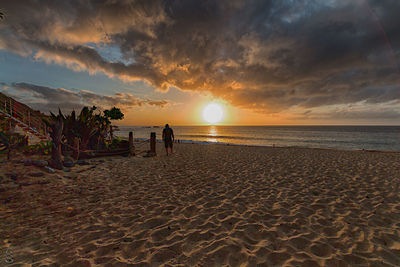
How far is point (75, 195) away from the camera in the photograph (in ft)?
18.1

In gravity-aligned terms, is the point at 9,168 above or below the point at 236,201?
above

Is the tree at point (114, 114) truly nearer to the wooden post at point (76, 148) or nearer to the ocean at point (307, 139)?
the wooden post at point (76, 148)

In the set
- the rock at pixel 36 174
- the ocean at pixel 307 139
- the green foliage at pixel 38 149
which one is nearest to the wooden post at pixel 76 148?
the green foliage at pixel 38 149

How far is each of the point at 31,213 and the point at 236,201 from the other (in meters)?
5.52

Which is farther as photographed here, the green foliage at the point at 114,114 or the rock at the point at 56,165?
the green foliage at the point at 114,114

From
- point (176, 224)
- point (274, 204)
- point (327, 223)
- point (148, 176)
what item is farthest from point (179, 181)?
point (327, 223)

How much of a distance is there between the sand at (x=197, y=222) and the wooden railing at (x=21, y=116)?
334 inches

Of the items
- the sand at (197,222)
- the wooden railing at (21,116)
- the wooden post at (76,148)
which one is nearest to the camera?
the sand at (197,222)

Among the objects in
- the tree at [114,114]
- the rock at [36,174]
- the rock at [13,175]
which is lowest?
the rock at [36,174]

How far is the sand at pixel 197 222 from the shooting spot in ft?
9.55

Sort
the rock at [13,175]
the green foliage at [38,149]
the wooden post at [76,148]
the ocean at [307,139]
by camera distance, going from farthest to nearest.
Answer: the ocean at [307,139] → the green foliage at [38,149] → the wooden post at [76,148] → the rock at [13,175]

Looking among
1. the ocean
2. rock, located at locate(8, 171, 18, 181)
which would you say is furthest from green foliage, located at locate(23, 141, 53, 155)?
the ocean

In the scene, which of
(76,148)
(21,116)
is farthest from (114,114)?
(21,116)

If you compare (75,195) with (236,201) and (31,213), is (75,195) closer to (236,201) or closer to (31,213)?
(31,213)
